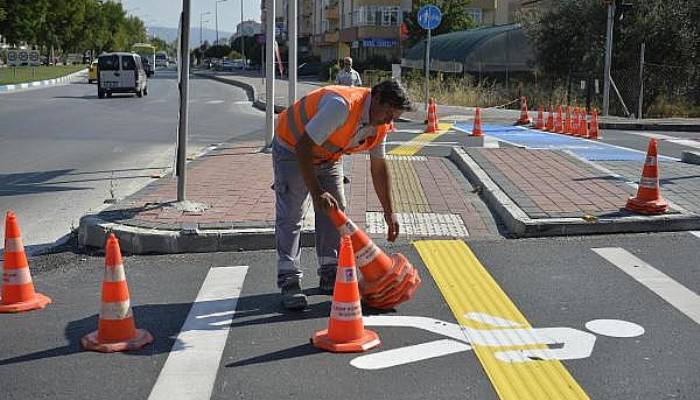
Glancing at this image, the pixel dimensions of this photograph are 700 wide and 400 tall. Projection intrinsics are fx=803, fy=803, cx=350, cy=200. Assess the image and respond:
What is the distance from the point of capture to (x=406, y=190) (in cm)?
991

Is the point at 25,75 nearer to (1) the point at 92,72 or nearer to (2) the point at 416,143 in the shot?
(1) the point at 92,72

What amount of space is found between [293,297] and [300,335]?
46cm

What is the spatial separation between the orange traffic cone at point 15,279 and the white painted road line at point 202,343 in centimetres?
116

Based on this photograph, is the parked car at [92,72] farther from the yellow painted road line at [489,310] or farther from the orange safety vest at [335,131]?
the orange safety vest at [335,131]

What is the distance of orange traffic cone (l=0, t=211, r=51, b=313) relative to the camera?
5.60 metres

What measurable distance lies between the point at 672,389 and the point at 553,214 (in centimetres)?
394

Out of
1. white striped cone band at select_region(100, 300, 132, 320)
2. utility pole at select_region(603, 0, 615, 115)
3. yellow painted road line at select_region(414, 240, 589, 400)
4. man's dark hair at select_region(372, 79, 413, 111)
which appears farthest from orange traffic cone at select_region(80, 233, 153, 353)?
utility pole at select_region(603, 0, 615, 115)

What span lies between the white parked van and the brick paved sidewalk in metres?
25.0

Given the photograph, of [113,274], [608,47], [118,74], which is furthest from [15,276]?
[118,74]

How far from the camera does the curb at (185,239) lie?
722cm

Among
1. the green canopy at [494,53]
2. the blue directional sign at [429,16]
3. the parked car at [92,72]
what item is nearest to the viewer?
the blue directional sign at [429,16]

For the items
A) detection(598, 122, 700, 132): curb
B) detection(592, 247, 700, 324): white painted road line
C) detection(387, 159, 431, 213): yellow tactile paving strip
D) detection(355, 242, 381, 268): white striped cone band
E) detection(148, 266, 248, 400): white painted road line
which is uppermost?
detection(598, 122, 700, 132): curb

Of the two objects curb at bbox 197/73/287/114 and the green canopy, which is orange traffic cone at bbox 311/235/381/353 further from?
the green canopy

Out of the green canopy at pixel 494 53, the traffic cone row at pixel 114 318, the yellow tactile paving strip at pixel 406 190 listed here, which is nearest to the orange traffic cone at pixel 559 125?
the yellow tactile paving strip at pixel 406 190
